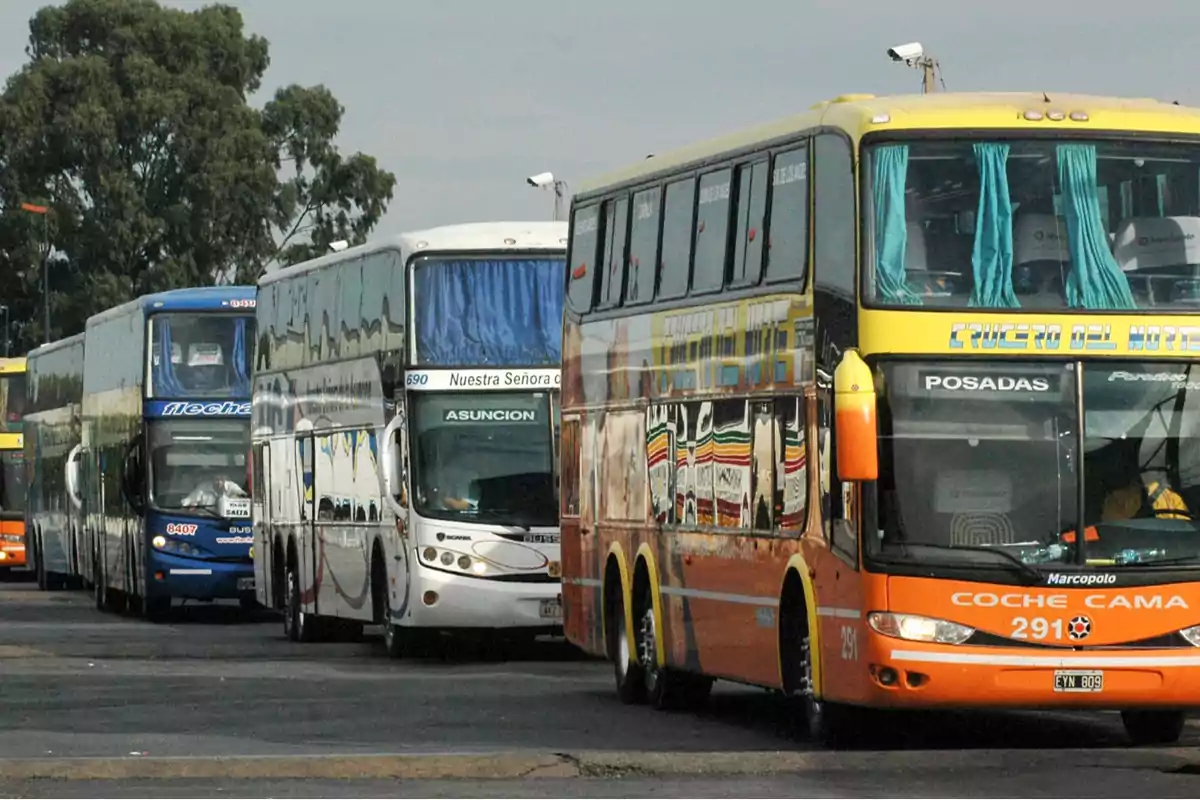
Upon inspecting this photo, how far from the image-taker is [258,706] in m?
21.2

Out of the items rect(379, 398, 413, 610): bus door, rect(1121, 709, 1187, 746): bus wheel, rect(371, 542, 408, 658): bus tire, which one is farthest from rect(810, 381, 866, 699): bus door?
rect(371, 542, 408, 658): bus tire

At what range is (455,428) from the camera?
26.8m

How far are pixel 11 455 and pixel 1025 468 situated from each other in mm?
45299

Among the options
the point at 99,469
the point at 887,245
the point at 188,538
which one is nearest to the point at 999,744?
the point at 887,245

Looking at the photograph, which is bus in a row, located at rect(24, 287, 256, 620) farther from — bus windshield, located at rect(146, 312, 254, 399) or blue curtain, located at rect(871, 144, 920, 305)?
blue curtain, located at rect(871, 144, 920, 305)

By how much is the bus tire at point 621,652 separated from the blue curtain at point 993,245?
581 centimetres

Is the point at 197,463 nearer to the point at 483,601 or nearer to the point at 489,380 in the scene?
the point at 489,380

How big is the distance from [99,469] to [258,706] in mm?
21659

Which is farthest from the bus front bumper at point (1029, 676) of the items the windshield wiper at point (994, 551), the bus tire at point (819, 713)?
the bus tire at point (819, 713)

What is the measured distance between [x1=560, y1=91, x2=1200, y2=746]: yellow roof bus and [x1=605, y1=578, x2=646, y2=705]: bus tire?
3.37 m

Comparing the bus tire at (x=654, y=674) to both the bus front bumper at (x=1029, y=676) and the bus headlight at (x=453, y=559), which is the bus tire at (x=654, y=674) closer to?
the bus front bumper at (x=1029, y=676)

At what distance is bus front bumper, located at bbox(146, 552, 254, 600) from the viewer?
3762 centimetres

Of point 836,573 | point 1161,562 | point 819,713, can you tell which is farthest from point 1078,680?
point 819,713

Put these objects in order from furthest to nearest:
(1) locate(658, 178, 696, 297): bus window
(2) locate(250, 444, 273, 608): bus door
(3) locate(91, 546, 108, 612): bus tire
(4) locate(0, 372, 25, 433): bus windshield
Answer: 1. (4) locate(0, 372, 25, 433): bus windshield
2. (3) locate(91, 546, 108, 612): bus tire
3. (2) locate(250, 444, 273, 608): bus door
4. (1) locate(658, 178, 696, 297): bus window
